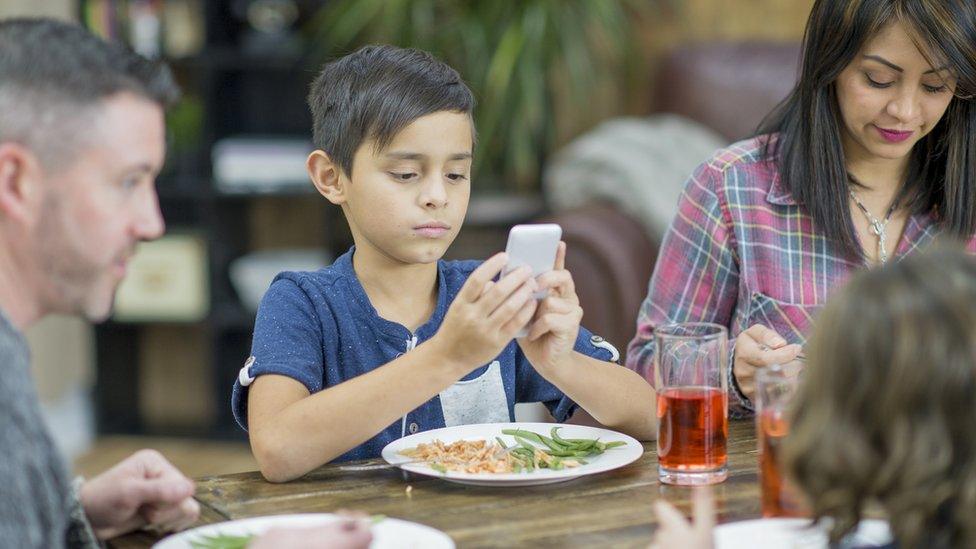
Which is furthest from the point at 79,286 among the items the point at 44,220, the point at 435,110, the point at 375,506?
the point at 435,110

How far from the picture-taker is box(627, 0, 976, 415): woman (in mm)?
1750

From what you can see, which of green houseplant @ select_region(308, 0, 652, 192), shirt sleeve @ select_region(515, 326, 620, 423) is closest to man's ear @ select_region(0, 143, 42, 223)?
shirt sleeve @ select_region(515, 326, 620, 423)

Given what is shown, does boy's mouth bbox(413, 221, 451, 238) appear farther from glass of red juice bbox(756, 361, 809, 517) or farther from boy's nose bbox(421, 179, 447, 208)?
glass of red juice bbox(756, 361, 809, 517)

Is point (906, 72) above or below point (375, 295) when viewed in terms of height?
above

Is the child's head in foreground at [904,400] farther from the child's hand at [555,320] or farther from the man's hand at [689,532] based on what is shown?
the child's hand at [555,320]

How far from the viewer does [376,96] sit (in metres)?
1.57

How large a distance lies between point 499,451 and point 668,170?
7.89ft

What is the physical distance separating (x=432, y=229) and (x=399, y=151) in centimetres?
10

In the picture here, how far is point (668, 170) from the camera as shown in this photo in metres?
3.67

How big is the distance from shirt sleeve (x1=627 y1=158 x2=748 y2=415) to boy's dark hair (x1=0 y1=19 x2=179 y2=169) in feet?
3.32

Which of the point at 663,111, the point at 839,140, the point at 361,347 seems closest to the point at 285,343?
the point at 361,347

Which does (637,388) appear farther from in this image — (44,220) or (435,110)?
(44,220)

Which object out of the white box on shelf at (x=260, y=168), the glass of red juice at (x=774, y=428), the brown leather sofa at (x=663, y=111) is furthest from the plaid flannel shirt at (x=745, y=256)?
the white box on shelf at (x=260, y=168)

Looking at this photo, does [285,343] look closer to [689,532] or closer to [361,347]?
[361,347]
